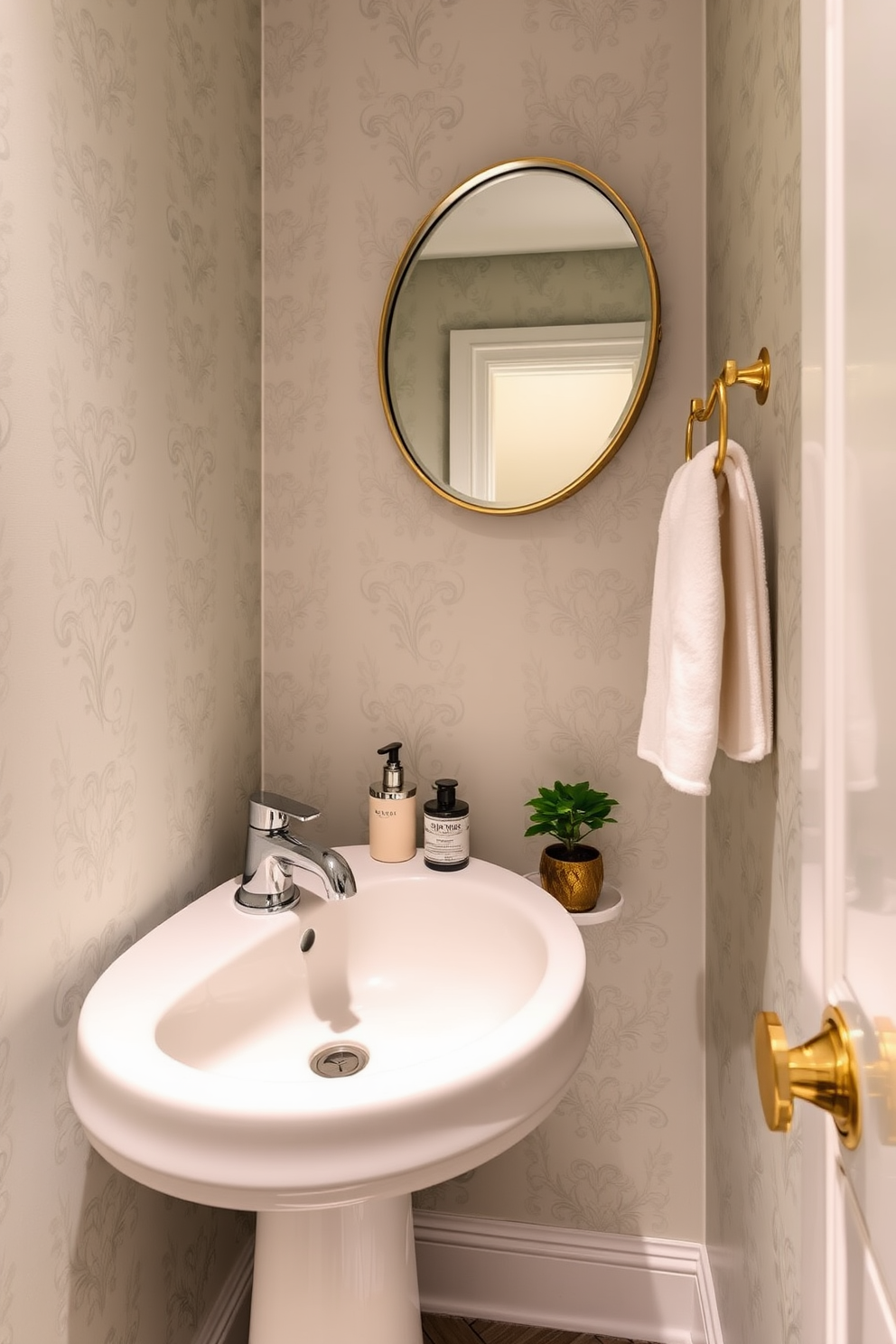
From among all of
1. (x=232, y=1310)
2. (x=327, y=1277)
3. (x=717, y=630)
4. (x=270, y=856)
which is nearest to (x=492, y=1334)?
(x=232, y=1310)

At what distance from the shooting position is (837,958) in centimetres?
46

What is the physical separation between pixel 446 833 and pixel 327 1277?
549 mm

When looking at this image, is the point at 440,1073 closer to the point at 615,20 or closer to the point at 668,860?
Answer: the point at 668,860

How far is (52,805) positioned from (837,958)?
2.47 ft

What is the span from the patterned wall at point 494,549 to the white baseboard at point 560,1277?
0.11ft

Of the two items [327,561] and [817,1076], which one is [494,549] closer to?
[327,561]

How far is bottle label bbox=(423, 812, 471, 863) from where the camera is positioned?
1.27m

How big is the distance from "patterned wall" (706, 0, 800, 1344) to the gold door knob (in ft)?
0.29

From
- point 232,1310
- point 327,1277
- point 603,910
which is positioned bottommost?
point 232,1310

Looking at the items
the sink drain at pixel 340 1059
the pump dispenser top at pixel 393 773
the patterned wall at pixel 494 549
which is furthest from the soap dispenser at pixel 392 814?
the sink drain at pixel 340 1059

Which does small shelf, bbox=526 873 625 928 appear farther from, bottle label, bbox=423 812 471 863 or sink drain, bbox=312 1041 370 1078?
sink drain, bbox=312 1041 370 1078

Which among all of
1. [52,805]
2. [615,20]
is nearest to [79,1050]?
[52,805]

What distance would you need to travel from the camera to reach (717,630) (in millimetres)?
912

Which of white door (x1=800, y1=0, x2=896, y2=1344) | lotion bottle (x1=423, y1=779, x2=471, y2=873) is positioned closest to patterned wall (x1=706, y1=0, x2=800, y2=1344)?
white door (x1=800, y1=0, x2=896, y2=1344)
